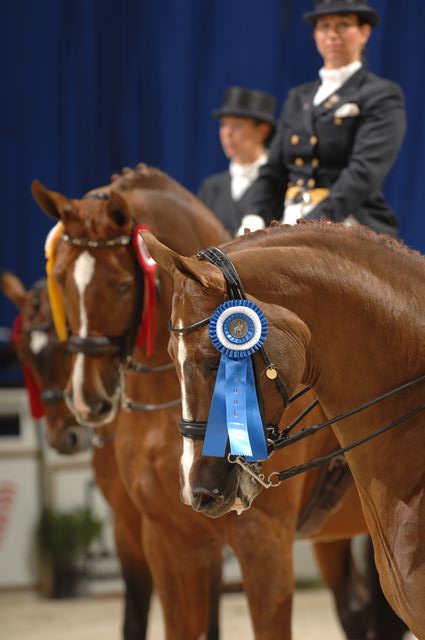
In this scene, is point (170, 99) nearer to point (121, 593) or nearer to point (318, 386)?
point (121, 593)

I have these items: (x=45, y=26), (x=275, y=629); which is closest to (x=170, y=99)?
(x=45, y=26)

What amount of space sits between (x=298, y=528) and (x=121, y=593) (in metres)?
2.75

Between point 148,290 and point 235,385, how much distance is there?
126 centimetres

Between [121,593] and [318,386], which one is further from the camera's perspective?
[121,593]

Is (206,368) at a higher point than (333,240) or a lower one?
lower

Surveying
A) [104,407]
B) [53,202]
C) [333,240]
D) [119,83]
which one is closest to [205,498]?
[333,240]

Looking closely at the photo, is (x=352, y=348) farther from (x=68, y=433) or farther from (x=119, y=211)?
(x=68, y=433)

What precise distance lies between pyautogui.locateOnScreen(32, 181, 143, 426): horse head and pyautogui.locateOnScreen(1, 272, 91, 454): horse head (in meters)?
0.97

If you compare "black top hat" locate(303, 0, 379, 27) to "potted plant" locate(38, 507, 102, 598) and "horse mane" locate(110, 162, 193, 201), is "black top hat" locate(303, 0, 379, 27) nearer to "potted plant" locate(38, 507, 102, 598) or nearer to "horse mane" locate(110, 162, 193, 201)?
"horse mane" locate(110, 162, 193, 201)

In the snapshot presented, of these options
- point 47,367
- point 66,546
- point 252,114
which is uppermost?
point 252,114

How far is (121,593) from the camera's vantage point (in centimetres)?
565

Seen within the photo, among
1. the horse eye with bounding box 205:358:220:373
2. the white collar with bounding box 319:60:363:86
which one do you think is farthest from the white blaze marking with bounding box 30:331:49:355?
the horse eye with bounding box 205:358:220:373

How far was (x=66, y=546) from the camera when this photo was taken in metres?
5.46

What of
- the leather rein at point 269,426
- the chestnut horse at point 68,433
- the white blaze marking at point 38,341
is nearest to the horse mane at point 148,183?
the chestnut horse at point 68,433
